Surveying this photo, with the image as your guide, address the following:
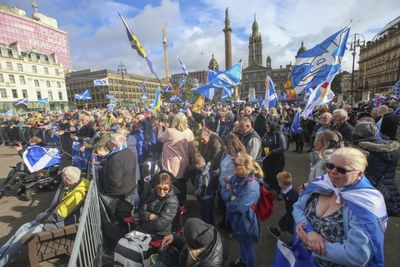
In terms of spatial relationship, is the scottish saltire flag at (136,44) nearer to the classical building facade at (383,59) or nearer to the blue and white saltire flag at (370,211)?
the blue and white saltire flag at (370,211)

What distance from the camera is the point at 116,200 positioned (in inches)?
143

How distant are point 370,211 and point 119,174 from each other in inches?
120

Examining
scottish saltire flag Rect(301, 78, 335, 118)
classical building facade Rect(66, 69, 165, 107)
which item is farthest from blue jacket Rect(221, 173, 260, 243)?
classical building facade Rect(66, 69, 165, 107)

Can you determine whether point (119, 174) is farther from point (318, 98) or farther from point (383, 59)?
point (383, 59)

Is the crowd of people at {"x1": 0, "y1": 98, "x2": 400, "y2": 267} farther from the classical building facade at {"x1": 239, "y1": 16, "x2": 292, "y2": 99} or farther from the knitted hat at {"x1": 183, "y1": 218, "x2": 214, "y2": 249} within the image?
Result: the classical building facade at {"x1": 239, "y1": 16, "x2": 292, "y2": 99}

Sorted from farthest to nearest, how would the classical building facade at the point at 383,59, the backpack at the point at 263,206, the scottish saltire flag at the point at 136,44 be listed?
the classical building facade at the point at 383,59 → the scottish saltire flag at the point at 136,44 → the backpack at the point at 263,206

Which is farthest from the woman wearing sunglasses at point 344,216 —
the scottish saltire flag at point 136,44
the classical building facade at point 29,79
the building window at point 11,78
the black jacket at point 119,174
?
the building window at point 11,78

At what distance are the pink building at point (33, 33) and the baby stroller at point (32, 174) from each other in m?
66.2

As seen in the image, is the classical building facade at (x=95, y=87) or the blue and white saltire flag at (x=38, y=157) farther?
the classical building facade at (x=95, y=87)

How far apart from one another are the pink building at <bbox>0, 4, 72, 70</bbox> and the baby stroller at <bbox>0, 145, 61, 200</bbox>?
217 feet

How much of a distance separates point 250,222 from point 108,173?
2.15m

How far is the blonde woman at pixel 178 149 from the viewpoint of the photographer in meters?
4.24

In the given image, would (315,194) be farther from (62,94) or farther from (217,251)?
(62,94)

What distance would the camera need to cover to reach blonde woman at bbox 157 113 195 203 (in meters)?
4.24
